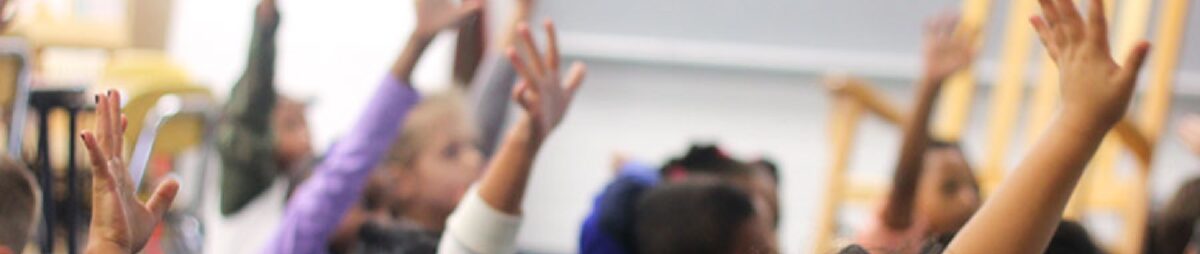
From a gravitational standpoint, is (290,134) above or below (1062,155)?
below

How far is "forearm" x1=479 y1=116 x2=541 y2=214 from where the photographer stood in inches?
51.4

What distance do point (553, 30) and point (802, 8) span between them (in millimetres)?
2900

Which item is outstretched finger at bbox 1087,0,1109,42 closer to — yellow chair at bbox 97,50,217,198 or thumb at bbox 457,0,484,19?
thumb at bbox 457,0,484,19

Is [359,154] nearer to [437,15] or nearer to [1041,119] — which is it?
[437,15]

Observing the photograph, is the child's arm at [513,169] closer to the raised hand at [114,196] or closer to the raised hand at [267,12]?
the raised hand at [114,196]

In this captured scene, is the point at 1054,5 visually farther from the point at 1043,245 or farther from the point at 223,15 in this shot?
the point at 223,15

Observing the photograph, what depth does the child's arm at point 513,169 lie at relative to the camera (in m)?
1.31

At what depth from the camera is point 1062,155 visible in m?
0.95

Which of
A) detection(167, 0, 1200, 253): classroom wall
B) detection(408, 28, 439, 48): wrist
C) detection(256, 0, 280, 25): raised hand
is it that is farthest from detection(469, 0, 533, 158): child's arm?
detection(167, 0, 1200, 253): classroom wall

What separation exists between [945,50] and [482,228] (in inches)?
36.5

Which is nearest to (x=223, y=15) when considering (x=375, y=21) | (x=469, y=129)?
(x=375, y=21)

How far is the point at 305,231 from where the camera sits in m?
1.63

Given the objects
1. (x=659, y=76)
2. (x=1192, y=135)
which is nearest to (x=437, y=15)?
Result: (x=1192, y=135)

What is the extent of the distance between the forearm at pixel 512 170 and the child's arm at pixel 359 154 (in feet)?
1.11
